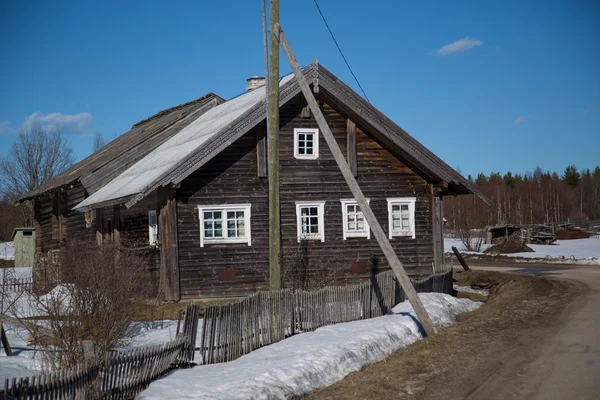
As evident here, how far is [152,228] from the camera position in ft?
67.3

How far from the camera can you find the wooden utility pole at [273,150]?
13016 mm

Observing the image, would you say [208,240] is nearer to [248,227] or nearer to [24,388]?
[248,227]

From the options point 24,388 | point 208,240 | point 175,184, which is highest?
point 175,184

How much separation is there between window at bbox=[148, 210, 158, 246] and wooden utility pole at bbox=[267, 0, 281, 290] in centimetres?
784

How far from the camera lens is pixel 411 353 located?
11547mm

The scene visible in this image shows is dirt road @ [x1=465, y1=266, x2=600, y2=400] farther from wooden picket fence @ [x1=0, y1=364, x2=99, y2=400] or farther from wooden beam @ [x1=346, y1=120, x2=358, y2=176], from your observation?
wooden beam @ [x1=346, y1=120, x2=358, y2=176]

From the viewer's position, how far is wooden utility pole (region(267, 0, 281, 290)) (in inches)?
512

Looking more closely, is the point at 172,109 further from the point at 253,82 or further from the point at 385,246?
the point at 385,246

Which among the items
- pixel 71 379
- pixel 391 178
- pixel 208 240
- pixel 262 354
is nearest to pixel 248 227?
pixel 208 240

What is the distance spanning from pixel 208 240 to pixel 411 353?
9478 millimetres

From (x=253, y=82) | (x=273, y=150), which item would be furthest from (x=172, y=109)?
(x=273, y=150)

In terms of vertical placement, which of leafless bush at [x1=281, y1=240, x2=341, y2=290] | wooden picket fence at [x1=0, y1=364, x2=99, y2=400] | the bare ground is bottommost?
the bare ground

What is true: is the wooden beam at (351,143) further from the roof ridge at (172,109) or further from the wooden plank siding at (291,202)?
the roof ridge at (172,109)

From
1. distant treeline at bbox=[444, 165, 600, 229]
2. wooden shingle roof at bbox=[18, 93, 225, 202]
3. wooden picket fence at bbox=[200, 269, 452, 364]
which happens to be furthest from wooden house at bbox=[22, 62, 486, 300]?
distant treeline at bbox=[444, 165, 600, 229]
